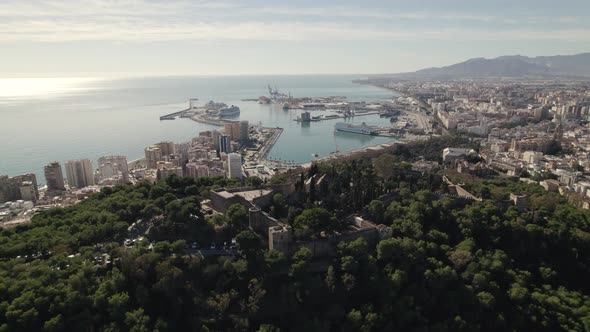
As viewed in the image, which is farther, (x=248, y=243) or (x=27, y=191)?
(x=27, y=191)

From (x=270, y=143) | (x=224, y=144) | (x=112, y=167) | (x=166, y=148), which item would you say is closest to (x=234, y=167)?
(x=112, y=167)

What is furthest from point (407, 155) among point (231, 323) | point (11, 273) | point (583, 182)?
point (11, 273)

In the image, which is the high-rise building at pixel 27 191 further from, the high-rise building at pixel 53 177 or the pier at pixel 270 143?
the pier at pixel 270 143

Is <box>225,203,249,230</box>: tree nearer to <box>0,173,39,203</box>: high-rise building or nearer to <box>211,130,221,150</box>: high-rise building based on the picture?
<box>0,173,39,203</box>: high-rise building

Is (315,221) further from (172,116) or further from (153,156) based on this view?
(172,116)

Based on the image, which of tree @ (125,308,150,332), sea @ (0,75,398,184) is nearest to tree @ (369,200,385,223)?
tree @ (125,308,150,332)

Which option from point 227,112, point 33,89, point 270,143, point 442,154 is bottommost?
point 270,143

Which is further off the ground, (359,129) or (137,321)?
(137,321)
